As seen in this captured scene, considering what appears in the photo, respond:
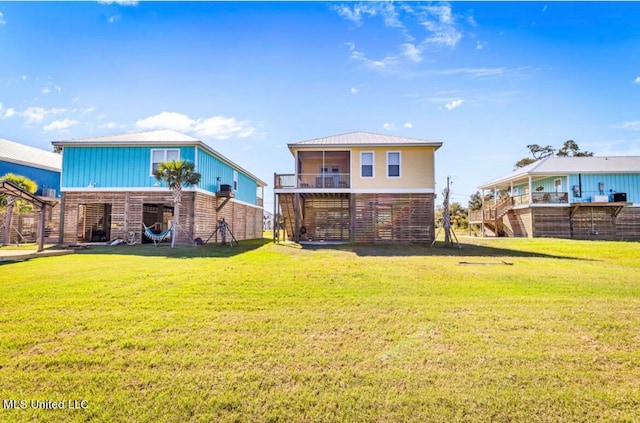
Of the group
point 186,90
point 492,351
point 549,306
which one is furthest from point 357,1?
point 492,351

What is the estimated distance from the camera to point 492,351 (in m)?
3.76

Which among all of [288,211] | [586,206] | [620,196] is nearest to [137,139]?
[288,211]

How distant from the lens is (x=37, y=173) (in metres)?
22.2

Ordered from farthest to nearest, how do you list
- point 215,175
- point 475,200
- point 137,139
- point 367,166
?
point 475,200
point 215,175
point 367,166
point 137,139

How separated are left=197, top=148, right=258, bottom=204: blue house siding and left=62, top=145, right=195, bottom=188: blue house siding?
102 cm

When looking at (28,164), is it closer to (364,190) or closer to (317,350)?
(364,190)

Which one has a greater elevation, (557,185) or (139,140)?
(139,140)

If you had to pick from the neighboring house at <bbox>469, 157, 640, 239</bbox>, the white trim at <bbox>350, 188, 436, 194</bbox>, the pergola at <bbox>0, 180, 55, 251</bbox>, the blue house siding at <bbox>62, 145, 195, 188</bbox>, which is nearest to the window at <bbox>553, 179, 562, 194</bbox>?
the neighboring house at <bbox>469, 157, 640, 239</bbox>

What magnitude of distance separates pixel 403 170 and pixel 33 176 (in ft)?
78.9

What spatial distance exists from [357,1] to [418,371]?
490 inches

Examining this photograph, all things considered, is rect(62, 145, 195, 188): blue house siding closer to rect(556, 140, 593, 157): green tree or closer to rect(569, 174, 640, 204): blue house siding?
rect(569, 174, 640, 204): blue house siding

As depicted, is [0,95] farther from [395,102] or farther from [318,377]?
[318,377]

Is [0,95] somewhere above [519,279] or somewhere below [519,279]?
above

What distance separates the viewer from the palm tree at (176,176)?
1453 cm
